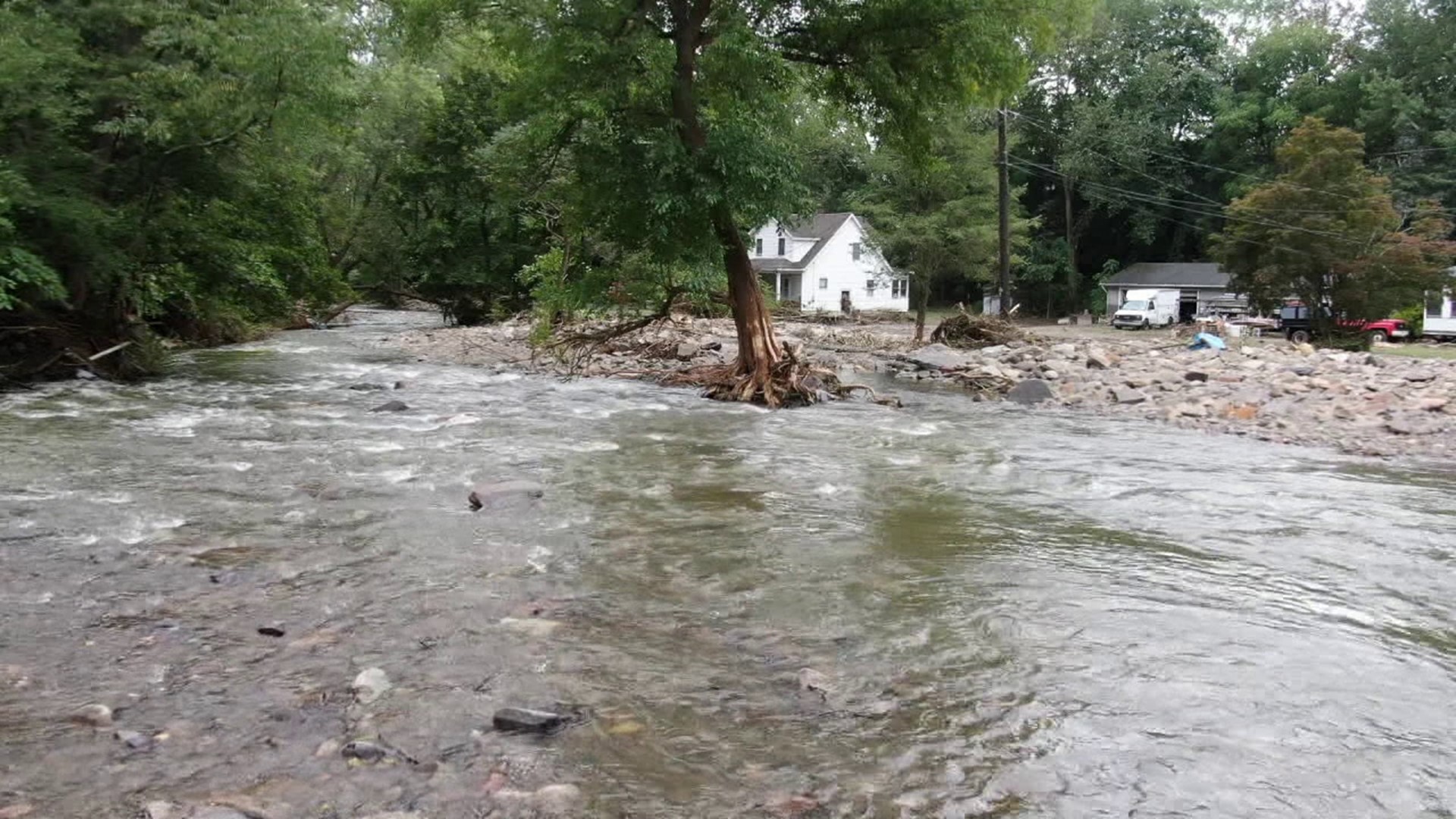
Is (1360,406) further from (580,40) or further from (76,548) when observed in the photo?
(76,548)

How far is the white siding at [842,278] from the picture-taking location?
2419 inches

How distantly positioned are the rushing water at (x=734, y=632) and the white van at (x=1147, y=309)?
143 feet

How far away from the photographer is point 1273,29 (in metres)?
62.1

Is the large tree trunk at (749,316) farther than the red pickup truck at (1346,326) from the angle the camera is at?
No

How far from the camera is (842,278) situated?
6319 cm

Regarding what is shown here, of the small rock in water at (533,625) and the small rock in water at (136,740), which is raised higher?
the small rock in water at (136,740)

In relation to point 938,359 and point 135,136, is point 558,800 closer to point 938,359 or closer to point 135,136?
point 135,136

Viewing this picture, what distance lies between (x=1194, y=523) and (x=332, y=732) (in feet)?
23.8

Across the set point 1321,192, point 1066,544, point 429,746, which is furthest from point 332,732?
point 1321,192

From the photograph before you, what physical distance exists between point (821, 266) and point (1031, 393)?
43.4 meters

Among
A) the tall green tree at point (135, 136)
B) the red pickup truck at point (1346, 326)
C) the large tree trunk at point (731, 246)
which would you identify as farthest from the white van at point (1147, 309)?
the tall green tree at point (135, 136)

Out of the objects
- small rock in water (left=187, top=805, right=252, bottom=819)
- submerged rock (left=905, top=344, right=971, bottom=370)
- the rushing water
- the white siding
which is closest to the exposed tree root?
submerged rock (left=905, top=344, right=971, bottom=370)

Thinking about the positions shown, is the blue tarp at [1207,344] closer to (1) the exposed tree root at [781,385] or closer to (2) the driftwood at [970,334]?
(2) the driftwood at [970,334]

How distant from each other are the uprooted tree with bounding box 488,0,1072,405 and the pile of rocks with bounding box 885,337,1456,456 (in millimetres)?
5879
